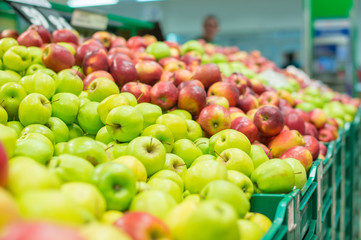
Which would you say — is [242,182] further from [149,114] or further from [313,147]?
[313,147]

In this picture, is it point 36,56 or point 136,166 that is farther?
point 36,56

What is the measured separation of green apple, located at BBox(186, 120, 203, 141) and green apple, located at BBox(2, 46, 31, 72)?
940mm

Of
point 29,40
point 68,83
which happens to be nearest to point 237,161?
point 68,83

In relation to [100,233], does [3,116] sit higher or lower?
higher

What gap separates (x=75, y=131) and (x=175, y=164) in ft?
1.70

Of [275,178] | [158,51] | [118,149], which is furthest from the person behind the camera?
[158,51]

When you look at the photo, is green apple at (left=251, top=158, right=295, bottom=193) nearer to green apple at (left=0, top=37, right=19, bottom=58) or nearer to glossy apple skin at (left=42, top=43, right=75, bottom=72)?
glossy apple skin at (left=42, top=43, right=75, bottom=72)

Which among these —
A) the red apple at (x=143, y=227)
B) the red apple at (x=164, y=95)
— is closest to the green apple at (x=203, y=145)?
the red apple at (x=164, y=95)

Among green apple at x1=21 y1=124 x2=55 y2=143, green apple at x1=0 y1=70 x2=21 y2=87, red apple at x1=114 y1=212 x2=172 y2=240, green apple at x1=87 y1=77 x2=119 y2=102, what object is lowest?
red apple at x1=114 y1=212 x2=172 y2=240

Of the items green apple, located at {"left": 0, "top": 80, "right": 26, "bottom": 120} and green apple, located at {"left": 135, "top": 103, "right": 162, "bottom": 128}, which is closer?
green apple, located at {"left": 0, "top": 80, "right": 26, "bottom": 120}

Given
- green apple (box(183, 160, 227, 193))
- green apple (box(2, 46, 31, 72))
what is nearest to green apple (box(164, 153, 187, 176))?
green apple (box(183, 160, 227, 193))

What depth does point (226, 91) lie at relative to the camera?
2.26 metres

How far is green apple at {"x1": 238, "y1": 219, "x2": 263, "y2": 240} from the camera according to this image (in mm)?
1039

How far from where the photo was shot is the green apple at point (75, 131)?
1.74 metres
